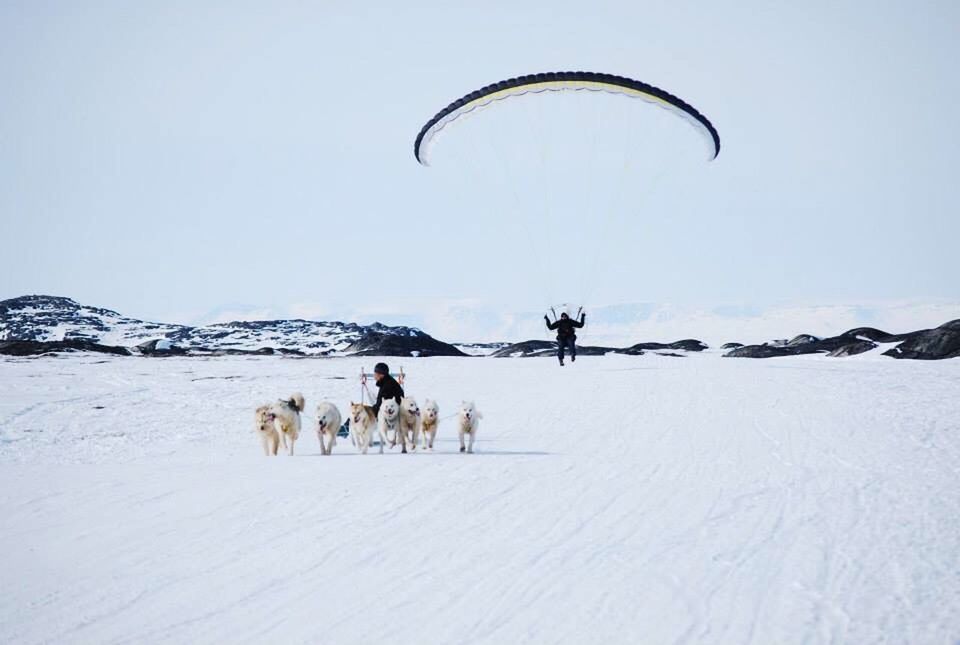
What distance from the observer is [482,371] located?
96.0 ft

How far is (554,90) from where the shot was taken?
1928cm

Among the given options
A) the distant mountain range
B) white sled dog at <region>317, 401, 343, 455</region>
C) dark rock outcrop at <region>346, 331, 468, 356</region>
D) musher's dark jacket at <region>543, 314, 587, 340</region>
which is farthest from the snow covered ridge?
white sled dog at <region>317, 401, 343, 455</region>

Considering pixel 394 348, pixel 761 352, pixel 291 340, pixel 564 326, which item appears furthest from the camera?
pixel 291 340

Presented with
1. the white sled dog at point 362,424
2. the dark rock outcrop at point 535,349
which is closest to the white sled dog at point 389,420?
A: the white sled dog at point 362,424

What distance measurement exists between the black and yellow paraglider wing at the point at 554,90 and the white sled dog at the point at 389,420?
36.9ft

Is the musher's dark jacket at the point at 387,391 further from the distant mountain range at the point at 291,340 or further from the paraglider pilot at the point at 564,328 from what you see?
the distant mountain range at the point at 291,340

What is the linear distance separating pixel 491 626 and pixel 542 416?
10.8m

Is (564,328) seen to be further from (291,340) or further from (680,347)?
(291,340)

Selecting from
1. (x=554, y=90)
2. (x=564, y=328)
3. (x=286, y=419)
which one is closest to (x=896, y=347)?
(x=564, y=328)

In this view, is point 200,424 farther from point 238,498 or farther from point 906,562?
point 906,562

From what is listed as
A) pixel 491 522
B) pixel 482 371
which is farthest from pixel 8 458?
pixel 482 371

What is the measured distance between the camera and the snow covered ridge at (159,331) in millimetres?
81000

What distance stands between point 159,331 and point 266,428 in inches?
4077

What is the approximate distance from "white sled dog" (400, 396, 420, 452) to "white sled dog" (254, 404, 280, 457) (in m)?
2.12
